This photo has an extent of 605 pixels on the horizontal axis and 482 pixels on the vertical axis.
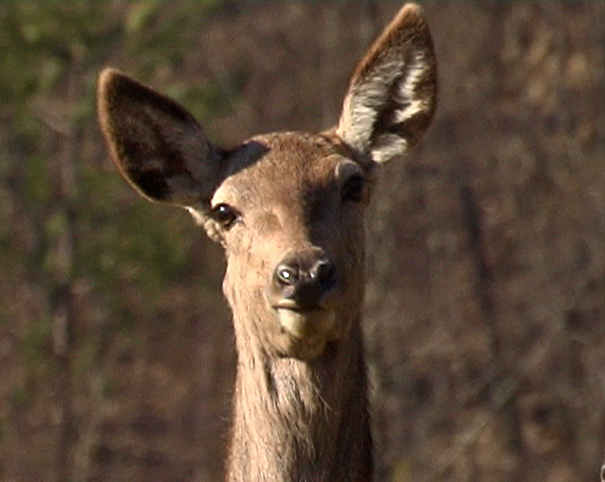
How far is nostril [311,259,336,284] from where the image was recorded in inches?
307

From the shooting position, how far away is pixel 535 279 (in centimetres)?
2428

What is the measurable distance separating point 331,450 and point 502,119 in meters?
17.3

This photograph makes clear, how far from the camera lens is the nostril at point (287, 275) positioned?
7.80 meters

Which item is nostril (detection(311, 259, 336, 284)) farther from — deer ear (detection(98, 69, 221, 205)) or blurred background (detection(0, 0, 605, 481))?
blurred background (detection(0, 0, 605, 481))

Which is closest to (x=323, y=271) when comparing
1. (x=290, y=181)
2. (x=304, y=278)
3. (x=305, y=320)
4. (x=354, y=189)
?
(x=304, y=278)

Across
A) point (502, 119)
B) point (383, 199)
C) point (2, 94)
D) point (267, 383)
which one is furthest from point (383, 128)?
point (502, 119)

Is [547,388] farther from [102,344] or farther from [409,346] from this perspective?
[102,344]

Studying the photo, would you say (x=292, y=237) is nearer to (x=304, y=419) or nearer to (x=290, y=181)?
(x=290, y=181)

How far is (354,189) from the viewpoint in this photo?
857 cm

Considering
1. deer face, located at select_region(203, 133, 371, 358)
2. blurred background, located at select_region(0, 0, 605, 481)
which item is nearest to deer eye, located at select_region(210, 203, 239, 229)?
deer face, located at select_region(203, 133, 371, 358)

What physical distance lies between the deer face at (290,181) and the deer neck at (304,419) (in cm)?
9

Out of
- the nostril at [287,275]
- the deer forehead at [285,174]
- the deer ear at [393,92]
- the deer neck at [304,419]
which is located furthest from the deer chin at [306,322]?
the deer ear at [393,92]

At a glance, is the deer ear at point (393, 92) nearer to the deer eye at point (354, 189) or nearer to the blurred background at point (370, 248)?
the deer eye at point (354, 189)

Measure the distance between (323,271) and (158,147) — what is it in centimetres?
134
